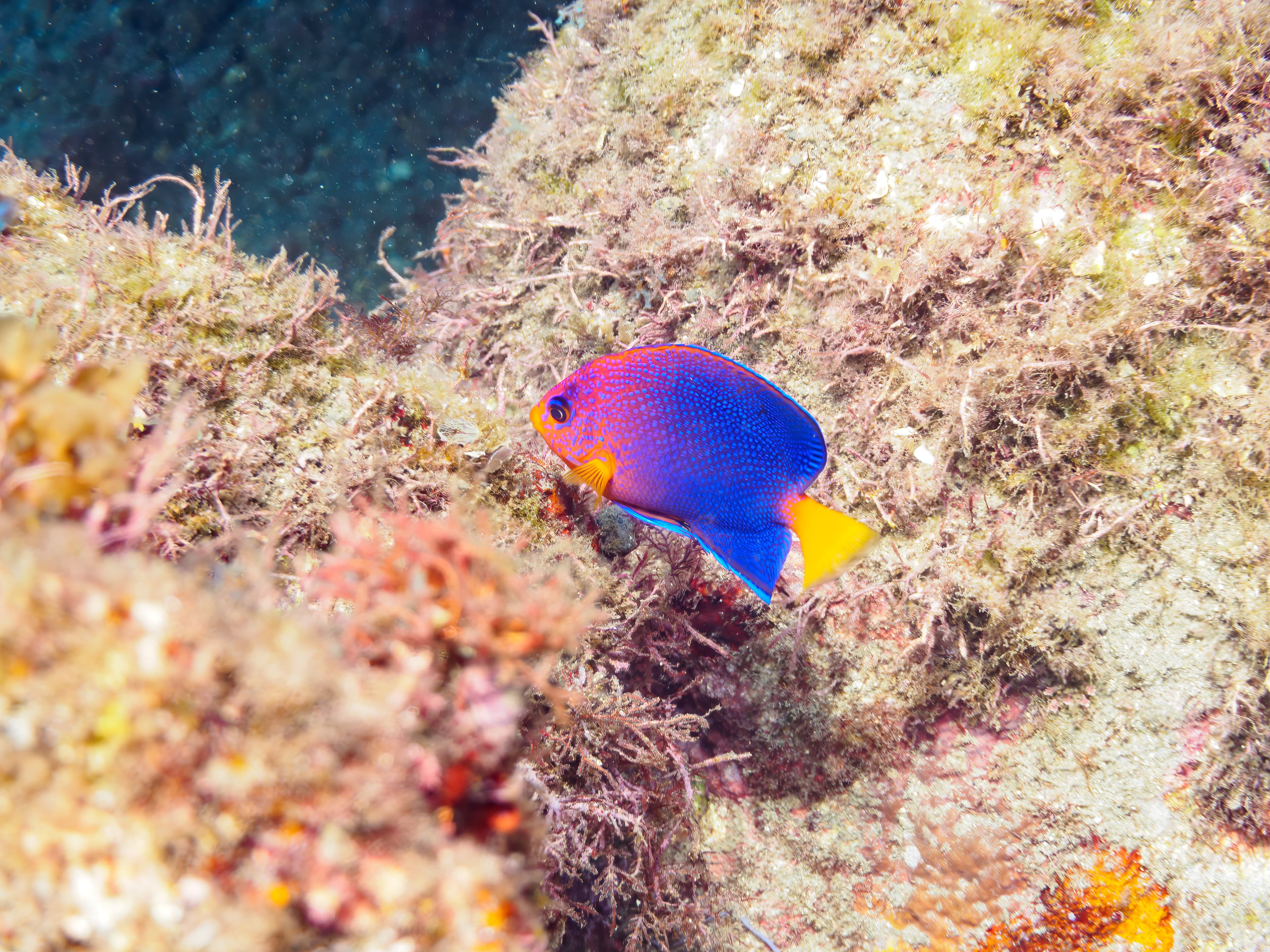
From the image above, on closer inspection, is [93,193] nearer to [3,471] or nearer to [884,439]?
[3,471]

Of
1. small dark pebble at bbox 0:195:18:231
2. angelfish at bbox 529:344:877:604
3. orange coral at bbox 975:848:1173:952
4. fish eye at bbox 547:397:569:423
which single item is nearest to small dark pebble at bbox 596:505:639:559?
angelfish at bbox 529:344:877:604

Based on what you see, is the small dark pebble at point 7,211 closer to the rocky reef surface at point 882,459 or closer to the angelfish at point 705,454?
the rocky reef surface at point 882,459

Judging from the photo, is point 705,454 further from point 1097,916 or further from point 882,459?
point 1097,916

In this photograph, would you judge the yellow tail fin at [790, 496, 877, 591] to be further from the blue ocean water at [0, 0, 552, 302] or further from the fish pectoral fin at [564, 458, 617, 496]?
the blue ocean water at [0, 0, 552, 302]

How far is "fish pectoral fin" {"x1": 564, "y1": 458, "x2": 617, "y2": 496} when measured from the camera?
7.32 feet

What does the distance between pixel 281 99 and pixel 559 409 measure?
7.66 m

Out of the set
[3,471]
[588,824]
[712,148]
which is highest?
[712,148]

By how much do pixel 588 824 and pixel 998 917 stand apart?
6.72ft

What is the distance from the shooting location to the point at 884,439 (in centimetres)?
299

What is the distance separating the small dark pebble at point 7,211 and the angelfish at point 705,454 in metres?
2.41

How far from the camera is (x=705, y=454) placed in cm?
223

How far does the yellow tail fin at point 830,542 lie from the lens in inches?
83.9

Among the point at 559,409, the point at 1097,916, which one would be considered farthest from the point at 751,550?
the point at 1097,916

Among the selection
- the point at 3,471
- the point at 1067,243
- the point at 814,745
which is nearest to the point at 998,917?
the point at 814,745
